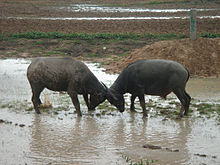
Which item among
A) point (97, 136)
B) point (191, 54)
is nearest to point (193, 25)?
point (191, 54)

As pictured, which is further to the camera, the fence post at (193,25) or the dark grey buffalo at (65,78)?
the fence post at (193,25)

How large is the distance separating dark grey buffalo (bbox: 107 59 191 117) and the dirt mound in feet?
15.6

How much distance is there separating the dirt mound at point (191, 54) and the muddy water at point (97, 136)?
2865 mm

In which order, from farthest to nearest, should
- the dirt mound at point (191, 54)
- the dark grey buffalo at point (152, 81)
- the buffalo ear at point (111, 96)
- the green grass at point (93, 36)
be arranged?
1. the green grass at point (93, 36)
2. the dirt mound at point (191, 54)
3. the buffalo ear at point (111, 96)
4. the dark grey buffalo at point (152, 81)

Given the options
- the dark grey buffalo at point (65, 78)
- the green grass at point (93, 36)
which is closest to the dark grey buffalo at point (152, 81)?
the dark grey buffalo at point (65, 78)

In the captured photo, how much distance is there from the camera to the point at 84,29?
77.6 feet

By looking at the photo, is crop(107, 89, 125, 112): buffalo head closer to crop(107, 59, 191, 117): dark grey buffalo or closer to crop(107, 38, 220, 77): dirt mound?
crop(107, 59, 191, 117): dark grey buffalo

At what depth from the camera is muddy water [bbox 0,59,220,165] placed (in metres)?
7.80

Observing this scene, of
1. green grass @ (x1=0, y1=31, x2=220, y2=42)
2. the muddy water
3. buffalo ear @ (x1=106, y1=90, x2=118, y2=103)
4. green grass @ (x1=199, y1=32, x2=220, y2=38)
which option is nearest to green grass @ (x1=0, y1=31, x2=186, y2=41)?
green grass @ (x1=0, y1=31, x2=220, y2=42)

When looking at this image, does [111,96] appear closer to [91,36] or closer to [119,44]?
[119,44]

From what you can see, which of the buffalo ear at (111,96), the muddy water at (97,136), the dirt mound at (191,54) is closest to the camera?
the muddy water at (97,136)

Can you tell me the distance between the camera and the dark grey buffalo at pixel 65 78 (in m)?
10.8

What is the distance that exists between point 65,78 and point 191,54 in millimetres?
6086

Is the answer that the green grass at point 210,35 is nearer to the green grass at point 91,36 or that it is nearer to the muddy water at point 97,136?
the green grass at point 91,36
